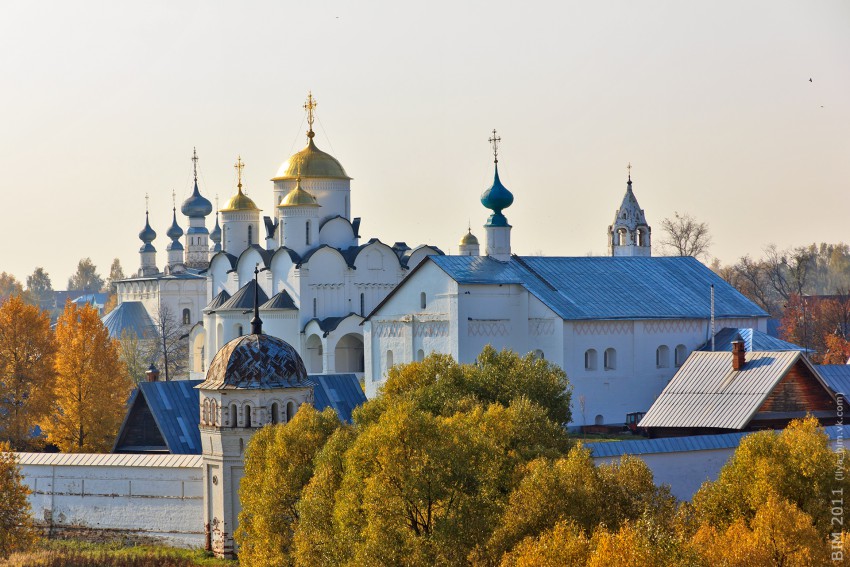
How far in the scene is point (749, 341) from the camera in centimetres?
3444

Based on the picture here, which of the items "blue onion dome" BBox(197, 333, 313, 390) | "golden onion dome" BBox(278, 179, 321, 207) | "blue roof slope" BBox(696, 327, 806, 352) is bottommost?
"blue onion dome" BBox(197, 333, 313, 390)

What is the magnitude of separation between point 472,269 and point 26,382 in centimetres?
1085

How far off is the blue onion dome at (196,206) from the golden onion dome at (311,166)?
786 inches

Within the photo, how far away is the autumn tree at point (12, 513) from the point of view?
82.0ft

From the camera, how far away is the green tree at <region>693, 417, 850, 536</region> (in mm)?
18188

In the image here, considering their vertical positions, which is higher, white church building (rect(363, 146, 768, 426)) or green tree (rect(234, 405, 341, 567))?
white church building (rect(363, 146, 768, 426))

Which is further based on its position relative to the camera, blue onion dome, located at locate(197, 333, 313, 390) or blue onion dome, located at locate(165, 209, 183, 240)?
blue onion dome, located at locate(165, 209, 183, 240)

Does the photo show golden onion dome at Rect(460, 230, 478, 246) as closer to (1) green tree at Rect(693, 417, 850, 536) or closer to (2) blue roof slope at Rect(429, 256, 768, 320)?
(2) blue roof slope at Rect(429, 256, 768, 320)

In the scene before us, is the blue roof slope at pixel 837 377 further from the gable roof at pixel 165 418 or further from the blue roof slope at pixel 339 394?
the gable roof at pixel 165 418

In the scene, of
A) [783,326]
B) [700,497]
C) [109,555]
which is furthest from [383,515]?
[783,326]

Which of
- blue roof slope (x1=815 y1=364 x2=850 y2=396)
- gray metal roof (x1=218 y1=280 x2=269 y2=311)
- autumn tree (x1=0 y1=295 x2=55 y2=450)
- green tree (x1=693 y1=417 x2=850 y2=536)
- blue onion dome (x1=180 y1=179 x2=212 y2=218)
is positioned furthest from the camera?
blue onion dome (x1=180 y1=179 x2=212 y2=218)

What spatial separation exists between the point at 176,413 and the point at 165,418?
28cm

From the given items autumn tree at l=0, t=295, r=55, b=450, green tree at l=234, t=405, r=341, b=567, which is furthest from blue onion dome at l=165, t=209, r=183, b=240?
green tree at l=234, t=405, r=341, b=567

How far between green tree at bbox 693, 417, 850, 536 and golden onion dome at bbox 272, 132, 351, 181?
106 ft
